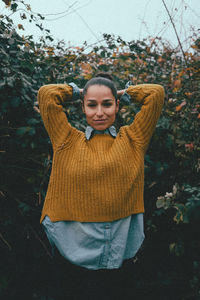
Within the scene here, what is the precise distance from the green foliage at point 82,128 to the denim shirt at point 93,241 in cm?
44

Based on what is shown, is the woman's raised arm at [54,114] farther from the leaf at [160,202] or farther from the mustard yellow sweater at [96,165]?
the leaf at [160,202]

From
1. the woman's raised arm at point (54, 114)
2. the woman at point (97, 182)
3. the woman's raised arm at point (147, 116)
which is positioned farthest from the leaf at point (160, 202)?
the woman's raised arm at point (54, 114)

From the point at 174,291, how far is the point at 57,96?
1703 mm

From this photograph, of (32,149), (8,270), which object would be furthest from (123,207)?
(8,270)

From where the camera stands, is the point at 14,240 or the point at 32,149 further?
the point at 14,240

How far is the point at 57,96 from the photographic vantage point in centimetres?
145

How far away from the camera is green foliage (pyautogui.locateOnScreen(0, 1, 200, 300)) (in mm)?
1790

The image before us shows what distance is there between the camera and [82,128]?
1960mm

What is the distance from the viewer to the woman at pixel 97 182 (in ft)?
4.40

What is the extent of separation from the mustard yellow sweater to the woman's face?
0.09 meters

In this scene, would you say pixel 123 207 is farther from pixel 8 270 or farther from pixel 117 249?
pixel 8 270

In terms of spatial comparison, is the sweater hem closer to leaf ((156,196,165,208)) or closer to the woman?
the woman

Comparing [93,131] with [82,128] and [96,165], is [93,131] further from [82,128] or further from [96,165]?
[82,128]

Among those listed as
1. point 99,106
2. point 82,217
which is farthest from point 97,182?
point 99,106
